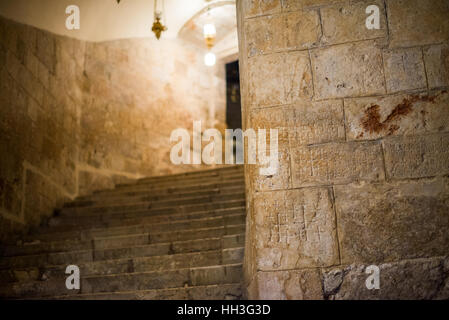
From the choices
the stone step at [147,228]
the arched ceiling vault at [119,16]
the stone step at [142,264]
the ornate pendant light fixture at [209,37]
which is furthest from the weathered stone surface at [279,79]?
the ornate pendant light fixture at [209,37]

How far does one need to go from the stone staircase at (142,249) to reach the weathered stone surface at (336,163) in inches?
45.8

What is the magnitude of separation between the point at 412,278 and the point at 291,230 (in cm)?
59

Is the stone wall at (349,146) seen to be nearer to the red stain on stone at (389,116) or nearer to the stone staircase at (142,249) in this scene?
the red stain on stone at (389,116)

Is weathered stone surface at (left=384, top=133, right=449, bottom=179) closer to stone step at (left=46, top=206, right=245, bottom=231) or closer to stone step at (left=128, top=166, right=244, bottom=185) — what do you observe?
stone step at (left=46, top=206, right=245, bottom=231)

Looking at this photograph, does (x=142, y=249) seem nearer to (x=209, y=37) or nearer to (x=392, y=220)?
(x=392, y=220)

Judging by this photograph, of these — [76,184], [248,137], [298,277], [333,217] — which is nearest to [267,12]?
[248,137]

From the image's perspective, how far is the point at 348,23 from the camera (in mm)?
2514

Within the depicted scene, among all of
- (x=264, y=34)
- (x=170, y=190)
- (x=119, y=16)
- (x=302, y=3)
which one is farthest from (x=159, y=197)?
(x=119, y=16)

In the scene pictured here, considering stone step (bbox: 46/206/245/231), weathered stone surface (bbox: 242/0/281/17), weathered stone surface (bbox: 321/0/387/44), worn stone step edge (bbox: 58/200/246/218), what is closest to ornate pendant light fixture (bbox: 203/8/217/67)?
worn stone step edge (bbox: 58/200/246/218)

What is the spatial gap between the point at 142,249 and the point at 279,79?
2.11 meters

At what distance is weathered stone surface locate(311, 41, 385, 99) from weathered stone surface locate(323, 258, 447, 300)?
87 cm

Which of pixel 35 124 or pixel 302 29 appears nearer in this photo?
pixel 302 29

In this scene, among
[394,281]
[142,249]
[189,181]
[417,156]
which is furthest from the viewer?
[189,181]

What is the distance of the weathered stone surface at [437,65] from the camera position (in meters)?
2.42
